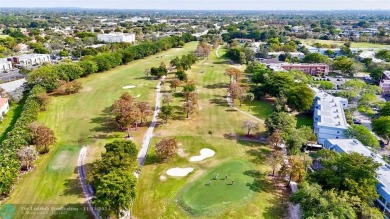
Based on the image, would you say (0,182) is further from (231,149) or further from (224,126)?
(224,126)

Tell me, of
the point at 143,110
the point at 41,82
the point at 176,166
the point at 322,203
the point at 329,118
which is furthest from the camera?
the point at 41,82

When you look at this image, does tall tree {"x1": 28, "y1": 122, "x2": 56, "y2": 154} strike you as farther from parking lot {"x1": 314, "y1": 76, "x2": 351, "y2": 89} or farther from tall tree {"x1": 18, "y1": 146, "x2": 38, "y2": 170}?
parking lot {"x1": 314, "y1": 76, "x2": 351, "y2": 89}

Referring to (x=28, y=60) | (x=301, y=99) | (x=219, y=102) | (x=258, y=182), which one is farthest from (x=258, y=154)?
(x=28, y=60)

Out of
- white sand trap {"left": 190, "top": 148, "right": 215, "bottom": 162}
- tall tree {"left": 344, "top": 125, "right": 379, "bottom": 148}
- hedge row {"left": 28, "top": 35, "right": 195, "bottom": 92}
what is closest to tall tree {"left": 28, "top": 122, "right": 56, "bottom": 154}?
white sand trap {"left": 190, "top": 148, "right": 215, "bottom": 162}

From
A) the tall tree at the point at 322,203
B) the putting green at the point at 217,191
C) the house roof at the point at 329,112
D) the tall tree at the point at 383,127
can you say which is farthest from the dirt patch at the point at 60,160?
the tall tree at the point at 383,127

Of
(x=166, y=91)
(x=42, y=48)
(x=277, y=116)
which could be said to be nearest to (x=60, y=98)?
(x=166, y=91)

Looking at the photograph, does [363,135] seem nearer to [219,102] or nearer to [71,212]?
[219,102]
